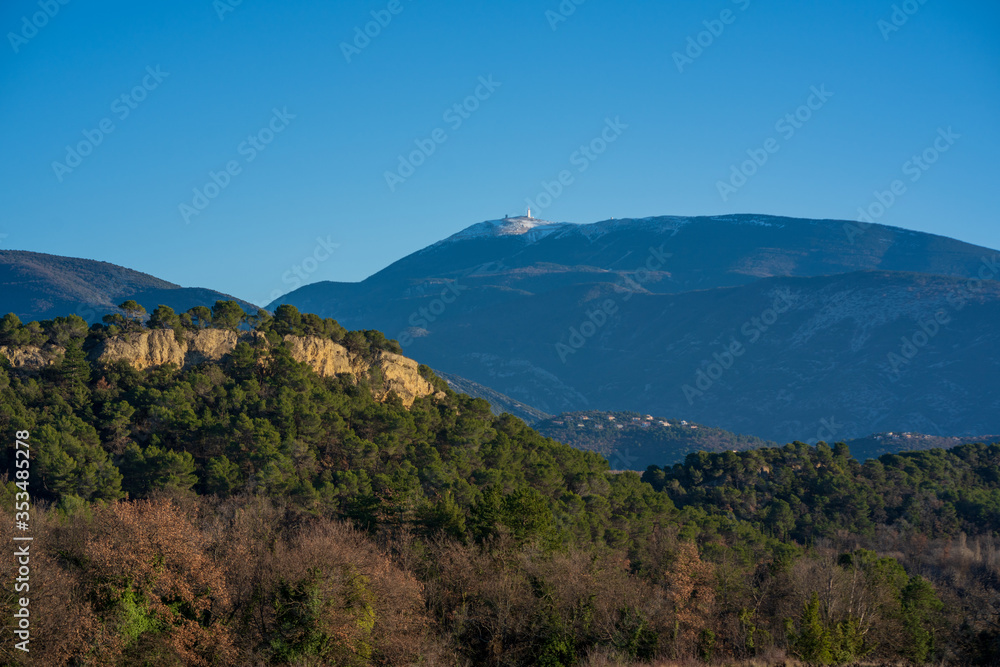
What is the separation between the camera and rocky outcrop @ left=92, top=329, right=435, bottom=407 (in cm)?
5556

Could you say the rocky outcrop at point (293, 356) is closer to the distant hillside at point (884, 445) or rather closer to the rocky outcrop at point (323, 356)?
the rocky outcrop at point (323, 356)

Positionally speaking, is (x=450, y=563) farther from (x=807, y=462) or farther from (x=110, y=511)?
(x=807, y=462)

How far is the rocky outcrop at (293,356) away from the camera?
2188 inches

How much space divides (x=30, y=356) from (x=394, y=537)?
2916cm

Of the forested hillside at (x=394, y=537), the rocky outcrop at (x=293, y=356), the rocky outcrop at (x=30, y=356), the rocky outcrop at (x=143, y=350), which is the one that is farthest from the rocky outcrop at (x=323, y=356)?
the rocky outcrop at (x=30, y=356)

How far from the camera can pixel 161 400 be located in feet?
171

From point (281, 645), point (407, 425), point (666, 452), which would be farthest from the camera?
point (666, 452)

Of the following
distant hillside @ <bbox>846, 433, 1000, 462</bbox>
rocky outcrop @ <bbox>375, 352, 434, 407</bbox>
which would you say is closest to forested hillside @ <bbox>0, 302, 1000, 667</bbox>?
rocky outcrop @ <bbox>375, 352, 434, 407</bbox>

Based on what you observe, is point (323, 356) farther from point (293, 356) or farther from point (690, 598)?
point (690, 598)

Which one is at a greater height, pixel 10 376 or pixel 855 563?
pixel 10 376

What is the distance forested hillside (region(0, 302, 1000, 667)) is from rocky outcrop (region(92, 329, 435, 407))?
74cm

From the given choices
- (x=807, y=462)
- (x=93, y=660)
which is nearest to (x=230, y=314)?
(x=93, y=660)

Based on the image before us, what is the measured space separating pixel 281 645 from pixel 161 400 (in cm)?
2823

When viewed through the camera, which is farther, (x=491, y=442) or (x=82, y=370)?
(x=491, y=442)
